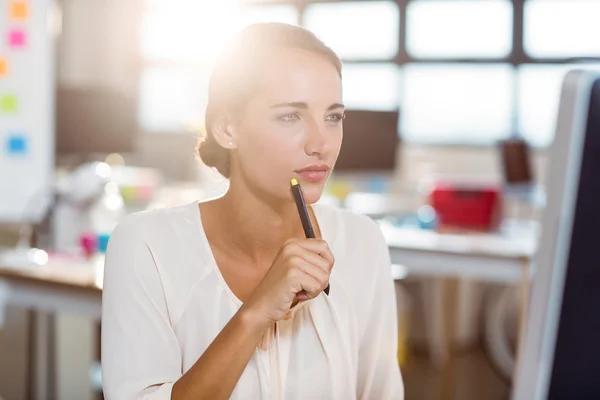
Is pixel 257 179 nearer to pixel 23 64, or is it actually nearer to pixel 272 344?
pixel 272 344

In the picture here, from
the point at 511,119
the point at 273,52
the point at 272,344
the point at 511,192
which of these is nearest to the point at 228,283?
the point at 272,344

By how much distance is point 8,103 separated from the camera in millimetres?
2367

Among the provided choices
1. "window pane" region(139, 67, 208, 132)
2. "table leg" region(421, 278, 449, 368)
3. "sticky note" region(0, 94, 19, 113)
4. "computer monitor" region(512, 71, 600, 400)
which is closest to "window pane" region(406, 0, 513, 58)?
"table leg" region(421, 278, 449, 368)

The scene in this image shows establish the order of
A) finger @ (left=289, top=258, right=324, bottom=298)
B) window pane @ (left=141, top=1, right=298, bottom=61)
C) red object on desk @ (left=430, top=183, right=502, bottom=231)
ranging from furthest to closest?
window pane @ (left=141, top=1, right=298, bottom=61), red object on desk @ (left=430, top=183, right=502, bottom=231), finger @ (left=289, top=258, right=324, bottom=298)

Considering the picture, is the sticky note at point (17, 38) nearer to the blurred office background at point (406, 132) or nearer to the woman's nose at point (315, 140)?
the blurred office background at point (406, 132)

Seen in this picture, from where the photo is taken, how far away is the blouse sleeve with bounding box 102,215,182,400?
958 mm

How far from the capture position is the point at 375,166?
3787mm

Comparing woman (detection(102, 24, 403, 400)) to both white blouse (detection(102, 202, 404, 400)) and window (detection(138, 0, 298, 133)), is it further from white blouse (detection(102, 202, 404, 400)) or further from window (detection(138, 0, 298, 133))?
window (detection(138, 0, 298, 133))

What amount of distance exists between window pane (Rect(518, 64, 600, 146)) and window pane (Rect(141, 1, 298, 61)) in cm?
188

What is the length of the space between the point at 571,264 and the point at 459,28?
4741 millimetres

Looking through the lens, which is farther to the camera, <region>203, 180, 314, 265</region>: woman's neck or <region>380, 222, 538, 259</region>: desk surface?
<region>380, 222, 538, 259</region>: desk surface

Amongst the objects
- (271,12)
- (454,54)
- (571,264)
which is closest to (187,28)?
(271,12)

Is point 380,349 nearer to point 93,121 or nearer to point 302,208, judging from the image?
point 302,208

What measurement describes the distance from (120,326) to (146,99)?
18.0 ft
